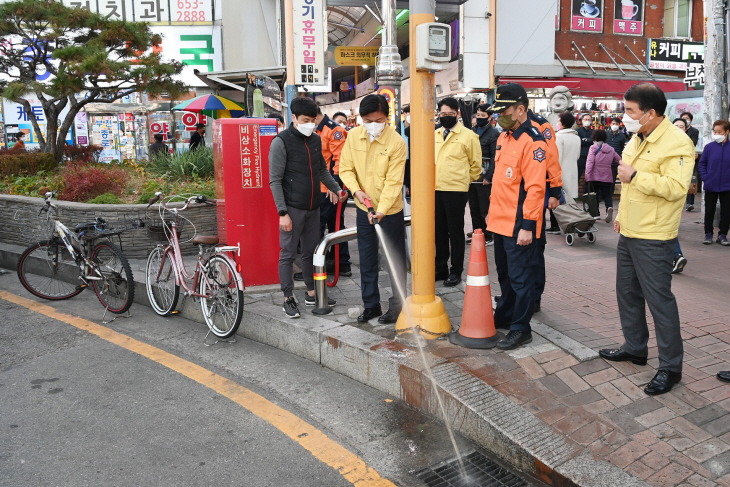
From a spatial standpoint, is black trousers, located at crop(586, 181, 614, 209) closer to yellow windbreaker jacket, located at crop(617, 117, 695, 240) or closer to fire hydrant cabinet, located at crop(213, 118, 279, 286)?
fire hydrant cabinet, located at crop(213, 118, 279, 286)

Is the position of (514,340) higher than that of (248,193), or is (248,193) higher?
(248,193)

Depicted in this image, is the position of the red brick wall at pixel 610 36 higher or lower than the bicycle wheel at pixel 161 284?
higher

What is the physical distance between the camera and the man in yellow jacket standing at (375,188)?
188 inches

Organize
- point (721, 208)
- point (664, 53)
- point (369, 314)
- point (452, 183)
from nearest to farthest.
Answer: point (369, 314) → point (452, 183) → point (721, 208) → point (664, 53)

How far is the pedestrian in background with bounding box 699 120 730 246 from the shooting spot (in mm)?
8523

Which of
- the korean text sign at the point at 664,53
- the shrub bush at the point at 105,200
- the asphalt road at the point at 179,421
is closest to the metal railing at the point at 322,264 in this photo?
the asphalt road at the point at 179,421

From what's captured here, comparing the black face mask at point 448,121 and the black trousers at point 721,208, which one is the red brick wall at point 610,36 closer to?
the black trousers at point 721,208

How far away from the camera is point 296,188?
5.36 meters

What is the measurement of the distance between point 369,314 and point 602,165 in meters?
7.10

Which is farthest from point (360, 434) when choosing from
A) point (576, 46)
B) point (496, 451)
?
point (576, 46)

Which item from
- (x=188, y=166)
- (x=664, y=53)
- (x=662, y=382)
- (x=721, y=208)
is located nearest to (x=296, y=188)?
(x=662, y=382)

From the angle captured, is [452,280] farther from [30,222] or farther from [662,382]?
[30,222]

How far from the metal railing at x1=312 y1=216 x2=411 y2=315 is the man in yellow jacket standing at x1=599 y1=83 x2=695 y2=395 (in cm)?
207

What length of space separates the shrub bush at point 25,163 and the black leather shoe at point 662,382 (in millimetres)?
11189
